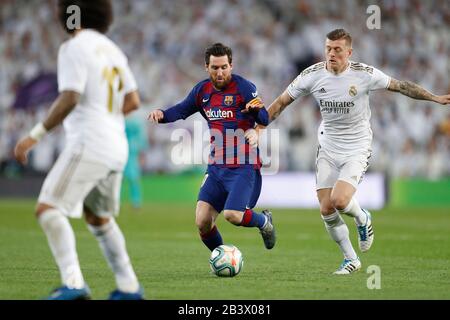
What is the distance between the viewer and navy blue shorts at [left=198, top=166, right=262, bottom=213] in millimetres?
9875

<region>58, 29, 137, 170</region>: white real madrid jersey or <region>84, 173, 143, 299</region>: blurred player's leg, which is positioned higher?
<region>58, 29, 137, 170</region>: white real madrid jersey

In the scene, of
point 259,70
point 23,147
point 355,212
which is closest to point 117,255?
point 23,147

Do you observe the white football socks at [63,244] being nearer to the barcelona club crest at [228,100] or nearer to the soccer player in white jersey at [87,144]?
the soccer player in white jersey at [87,144]

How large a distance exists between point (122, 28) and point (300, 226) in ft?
38.1

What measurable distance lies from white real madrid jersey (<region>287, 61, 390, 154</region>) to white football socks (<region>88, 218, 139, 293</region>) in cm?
375

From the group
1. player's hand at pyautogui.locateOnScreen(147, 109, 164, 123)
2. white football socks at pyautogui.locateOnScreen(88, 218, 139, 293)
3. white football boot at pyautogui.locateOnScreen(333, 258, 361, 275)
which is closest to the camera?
white football socks at pyautogui.locateOnScreen(88, 218, 139, 293)

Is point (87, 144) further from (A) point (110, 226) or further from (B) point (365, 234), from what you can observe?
(B) point (365, 234)

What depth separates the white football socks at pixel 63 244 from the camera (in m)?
6.93

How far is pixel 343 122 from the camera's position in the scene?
10.2 m

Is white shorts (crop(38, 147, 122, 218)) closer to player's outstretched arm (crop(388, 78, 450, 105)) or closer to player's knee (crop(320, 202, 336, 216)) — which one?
player's knee (crop(320, 202, 336, 216))

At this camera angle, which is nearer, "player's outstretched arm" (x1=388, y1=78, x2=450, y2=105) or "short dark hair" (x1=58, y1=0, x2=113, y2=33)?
"short dark hair" (x1=58, y1=0, x2=113, y2=33)

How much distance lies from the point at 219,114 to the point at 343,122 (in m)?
1.37

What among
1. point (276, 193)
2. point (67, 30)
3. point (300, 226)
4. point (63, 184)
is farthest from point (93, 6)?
point (276, 193)

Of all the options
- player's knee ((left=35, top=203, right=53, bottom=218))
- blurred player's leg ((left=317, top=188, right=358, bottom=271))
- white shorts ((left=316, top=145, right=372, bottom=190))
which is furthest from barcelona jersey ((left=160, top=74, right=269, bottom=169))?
player's knee ((left=35, top=203, right=53, bottom=218))
